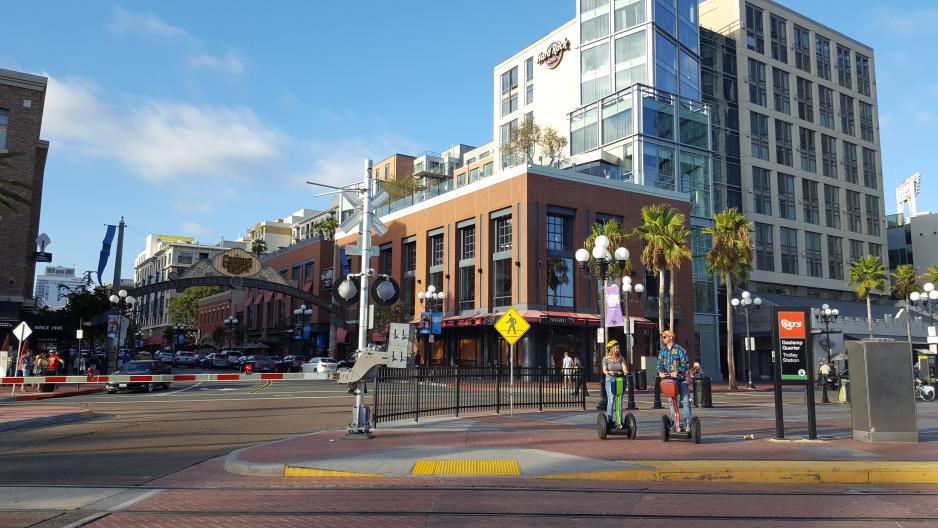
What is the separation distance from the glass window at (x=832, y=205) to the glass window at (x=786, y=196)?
512 cm

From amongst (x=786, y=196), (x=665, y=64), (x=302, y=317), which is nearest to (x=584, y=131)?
(x=665, y=64)

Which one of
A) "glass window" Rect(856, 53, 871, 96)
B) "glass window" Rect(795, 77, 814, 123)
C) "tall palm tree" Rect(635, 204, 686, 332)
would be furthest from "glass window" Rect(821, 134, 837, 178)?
"tall palm tree" Rect(635, 204, 686, 332)

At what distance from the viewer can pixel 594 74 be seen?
197 ft

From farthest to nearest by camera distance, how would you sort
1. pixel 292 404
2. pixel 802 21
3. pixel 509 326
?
pixel 802 21
pixel 292 404
pixel 509 326

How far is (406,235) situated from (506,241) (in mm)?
11635

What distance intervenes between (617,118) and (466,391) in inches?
1590

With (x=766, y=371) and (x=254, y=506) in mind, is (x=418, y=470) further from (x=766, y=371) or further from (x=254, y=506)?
(x=766, y=371)

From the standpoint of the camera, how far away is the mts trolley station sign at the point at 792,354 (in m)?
12.1

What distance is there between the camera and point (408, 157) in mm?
100312

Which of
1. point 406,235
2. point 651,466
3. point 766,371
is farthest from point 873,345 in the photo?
point 766,371

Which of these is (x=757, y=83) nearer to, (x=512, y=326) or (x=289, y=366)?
(x=289, y=366)

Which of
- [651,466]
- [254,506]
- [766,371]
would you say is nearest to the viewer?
[254,506]

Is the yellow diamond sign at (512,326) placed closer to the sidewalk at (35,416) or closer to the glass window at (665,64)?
the sidewalk at (35,416)

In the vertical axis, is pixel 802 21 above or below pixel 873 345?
above
